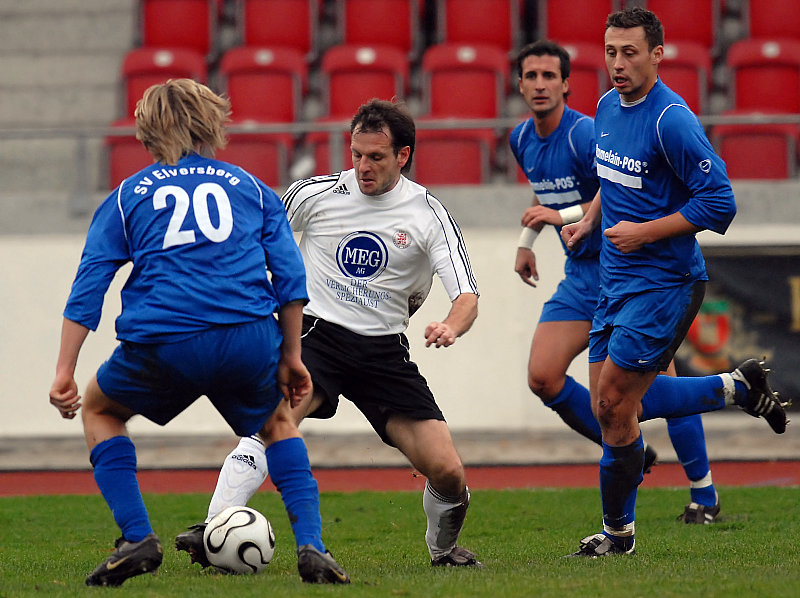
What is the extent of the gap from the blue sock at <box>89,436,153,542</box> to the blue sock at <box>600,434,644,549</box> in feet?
6.43

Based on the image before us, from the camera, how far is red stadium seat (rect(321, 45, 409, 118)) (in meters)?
12.9

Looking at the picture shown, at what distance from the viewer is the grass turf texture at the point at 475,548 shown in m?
3.99

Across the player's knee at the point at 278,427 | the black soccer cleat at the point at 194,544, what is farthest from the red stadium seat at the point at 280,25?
the player's knee at the point at 278,427

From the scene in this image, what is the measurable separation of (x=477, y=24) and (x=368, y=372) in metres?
9.78

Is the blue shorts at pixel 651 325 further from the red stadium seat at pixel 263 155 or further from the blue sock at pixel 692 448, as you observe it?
the red stadium seat at pixel 263 155

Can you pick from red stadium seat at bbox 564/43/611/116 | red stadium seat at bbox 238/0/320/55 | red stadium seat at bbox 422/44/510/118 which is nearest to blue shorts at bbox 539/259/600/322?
red stadium seat at bbox 564/43/611/116

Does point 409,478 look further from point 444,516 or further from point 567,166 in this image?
point 444,516

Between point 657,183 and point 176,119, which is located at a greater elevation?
point 176,119

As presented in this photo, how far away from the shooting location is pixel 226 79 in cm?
1316

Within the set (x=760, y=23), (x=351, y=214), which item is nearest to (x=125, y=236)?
(x=351, y=214)

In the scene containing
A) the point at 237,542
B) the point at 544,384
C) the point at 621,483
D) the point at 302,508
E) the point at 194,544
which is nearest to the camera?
the point at 302,508

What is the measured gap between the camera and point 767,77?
1293 centimetres

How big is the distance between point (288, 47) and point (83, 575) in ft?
33.8

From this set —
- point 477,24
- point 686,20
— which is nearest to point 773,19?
point 686,20
